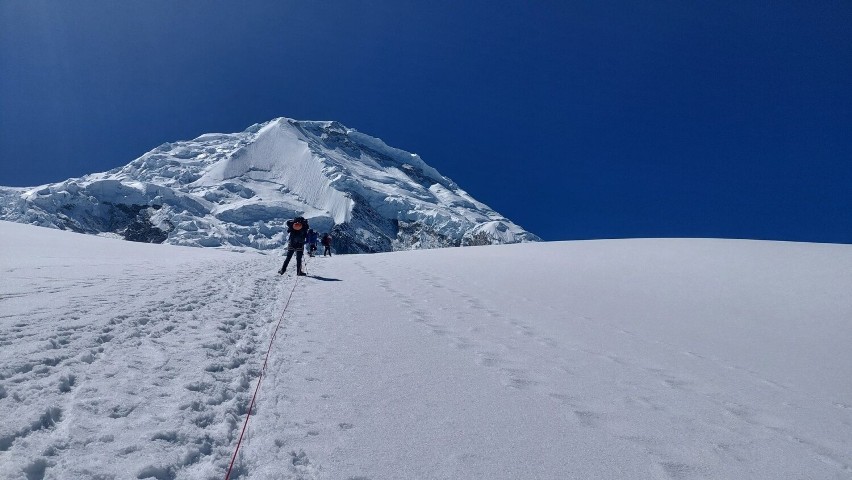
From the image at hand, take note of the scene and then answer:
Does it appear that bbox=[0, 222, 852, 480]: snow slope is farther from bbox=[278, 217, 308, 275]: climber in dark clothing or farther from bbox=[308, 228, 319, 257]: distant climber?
bbox=[308, 228, 319, 257]: distant climber

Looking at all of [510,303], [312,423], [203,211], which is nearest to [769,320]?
[510,303]

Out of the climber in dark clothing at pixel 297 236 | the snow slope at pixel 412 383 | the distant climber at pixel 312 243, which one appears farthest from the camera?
the distant climber at pixel 312 243

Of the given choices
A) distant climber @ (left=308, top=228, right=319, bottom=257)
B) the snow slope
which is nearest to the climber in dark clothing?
the snow slope

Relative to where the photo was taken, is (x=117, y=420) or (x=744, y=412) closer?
(x=117, y=420)

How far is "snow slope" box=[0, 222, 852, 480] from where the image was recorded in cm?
292

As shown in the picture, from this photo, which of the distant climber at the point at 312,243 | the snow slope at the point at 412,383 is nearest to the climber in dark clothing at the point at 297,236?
the snow slope at the point at 412,383

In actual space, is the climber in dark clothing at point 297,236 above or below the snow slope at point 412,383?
above

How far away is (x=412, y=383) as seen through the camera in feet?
14.2

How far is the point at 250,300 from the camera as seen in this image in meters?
8.16

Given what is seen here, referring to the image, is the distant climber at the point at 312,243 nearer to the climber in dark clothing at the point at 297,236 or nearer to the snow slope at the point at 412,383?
the climber in dark clothing at the point at 297,236

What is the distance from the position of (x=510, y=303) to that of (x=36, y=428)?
8.06 metres

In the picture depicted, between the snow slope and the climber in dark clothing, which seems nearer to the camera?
the snow slope

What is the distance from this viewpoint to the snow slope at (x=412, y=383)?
2.92 meters

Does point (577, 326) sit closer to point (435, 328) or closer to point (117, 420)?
point (435, 328)
